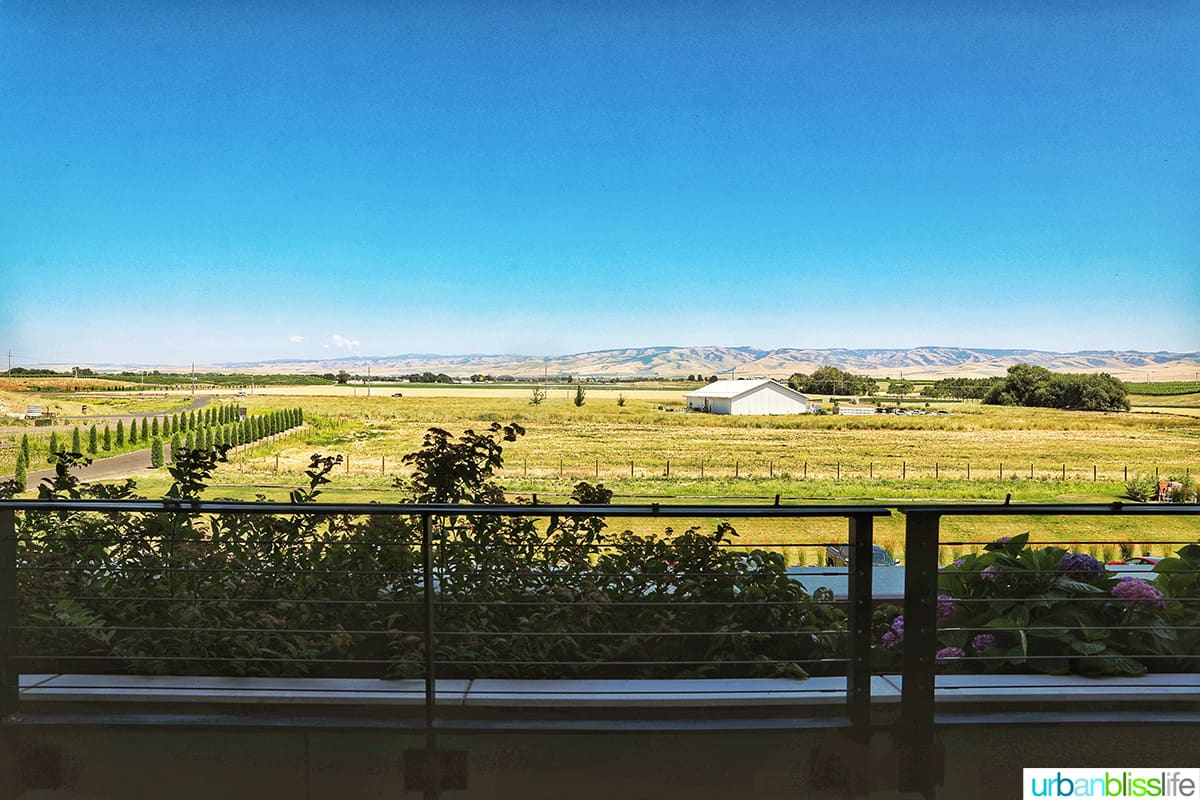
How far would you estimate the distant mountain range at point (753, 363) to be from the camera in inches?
115

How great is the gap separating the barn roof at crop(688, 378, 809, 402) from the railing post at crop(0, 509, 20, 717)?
213 cm

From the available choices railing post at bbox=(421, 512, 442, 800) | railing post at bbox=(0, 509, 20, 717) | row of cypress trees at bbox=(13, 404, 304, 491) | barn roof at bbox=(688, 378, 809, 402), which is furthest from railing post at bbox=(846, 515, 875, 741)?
row of cypress trees at bbox=(13, 404, 304, 491)

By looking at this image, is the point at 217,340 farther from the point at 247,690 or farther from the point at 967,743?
the point at 967,743

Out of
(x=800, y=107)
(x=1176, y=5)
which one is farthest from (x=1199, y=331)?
(x=800, y=107)

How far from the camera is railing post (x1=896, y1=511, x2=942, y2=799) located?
169cm

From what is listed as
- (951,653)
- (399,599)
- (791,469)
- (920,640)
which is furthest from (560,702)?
(791,469)

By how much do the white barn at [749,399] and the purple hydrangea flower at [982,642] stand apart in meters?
1.10

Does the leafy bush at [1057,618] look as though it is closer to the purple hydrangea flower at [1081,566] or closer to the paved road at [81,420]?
the purple hydrangea flower at [1081,566]

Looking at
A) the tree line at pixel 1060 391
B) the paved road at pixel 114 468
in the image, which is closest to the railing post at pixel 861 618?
the tree line at pixel 1060 391

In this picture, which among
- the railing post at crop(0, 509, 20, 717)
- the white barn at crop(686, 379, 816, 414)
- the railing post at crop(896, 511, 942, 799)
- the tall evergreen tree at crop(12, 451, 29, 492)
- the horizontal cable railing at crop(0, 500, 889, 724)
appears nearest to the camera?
the railing post at crop(896, 511, 942, 799)

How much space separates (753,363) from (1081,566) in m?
1.37

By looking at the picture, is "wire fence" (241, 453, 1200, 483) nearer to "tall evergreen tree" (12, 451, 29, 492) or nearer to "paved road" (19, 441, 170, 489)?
"paved road" (19, 441, 170, 489)

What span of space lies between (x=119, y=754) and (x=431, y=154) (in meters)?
2.30

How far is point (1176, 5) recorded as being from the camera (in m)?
2.74
